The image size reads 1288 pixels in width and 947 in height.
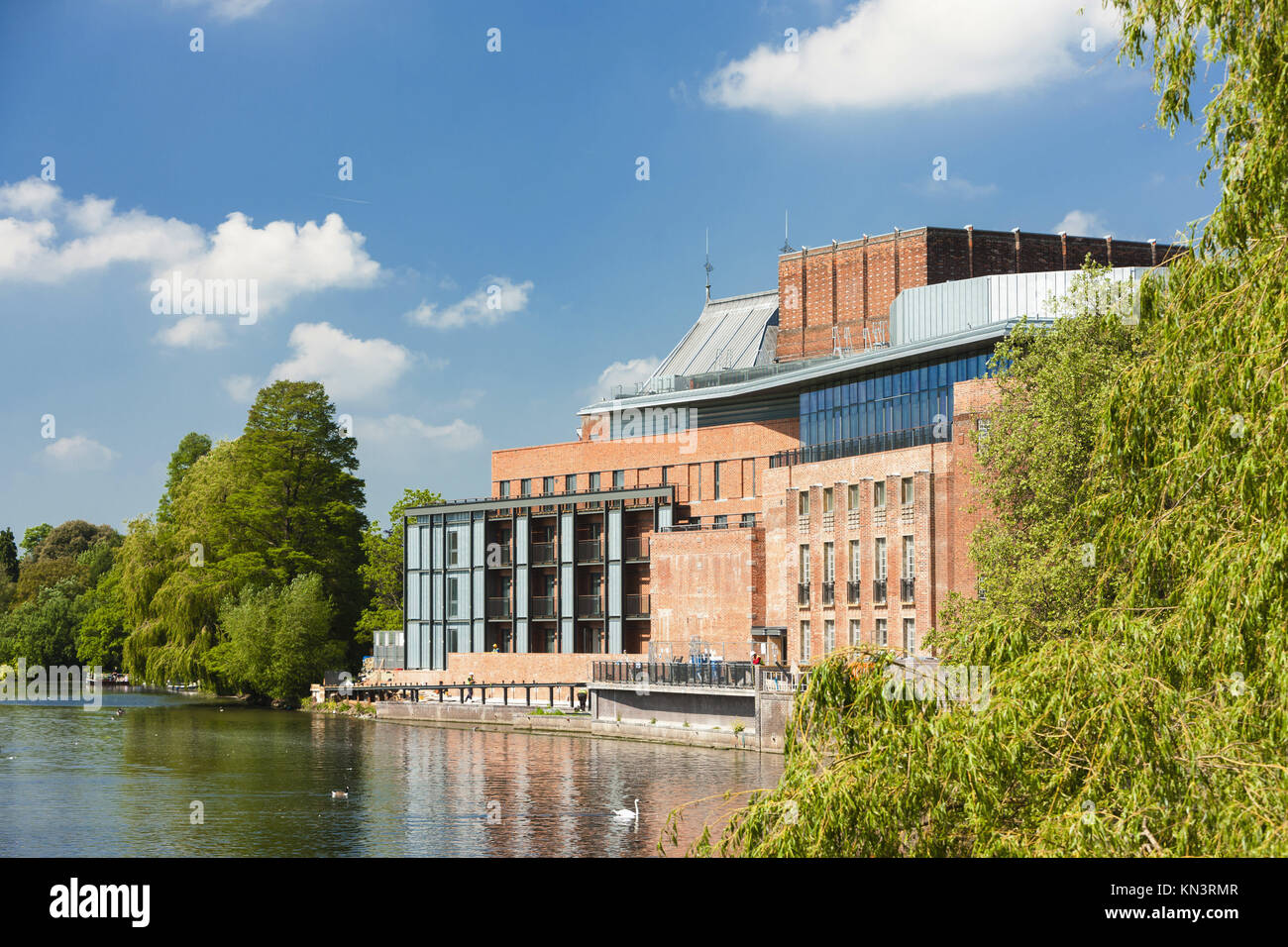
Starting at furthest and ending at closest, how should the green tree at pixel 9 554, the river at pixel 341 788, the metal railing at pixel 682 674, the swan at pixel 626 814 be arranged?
the green tree at pixel 9 554 < the metal railing at pixel 682 674 < the swan at pixel 626 814 < the river at pixel 341 788

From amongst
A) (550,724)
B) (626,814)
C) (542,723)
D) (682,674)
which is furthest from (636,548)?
(626,814)

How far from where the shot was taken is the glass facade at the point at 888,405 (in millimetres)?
57375

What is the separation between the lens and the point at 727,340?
→ 96.0 meters

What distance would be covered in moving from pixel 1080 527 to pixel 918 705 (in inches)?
818

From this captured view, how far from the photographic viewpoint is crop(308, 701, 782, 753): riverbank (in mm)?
56469

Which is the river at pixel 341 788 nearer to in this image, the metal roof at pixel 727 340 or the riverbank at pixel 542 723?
the riverbank at pixel 542 723

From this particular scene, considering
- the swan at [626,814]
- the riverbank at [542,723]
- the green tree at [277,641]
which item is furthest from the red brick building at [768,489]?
the swan at [626,814]

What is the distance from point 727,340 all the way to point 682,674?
40.4 metres

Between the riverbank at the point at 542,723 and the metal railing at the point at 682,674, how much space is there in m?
1.90

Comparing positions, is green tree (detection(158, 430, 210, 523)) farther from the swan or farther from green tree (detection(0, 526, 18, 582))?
the swan

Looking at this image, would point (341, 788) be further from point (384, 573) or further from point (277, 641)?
point (384, 573)

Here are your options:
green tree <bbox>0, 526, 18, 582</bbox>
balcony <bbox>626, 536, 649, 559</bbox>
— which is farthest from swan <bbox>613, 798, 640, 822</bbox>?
green tree <bbox>0, 526, 18, 582</bbox>

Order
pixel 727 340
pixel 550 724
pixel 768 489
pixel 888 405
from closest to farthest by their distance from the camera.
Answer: pixel 888 405 < pixel 768 489 < pixel 550 724 < pixel 727 340
